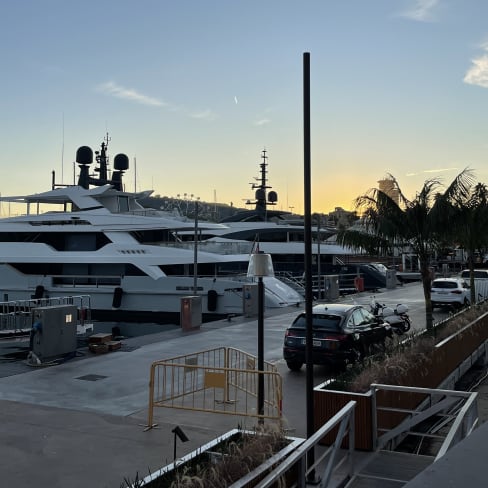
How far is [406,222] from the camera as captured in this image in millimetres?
14117

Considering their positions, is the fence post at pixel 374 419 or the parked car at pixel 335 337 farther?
the parked car at pixel 335 337

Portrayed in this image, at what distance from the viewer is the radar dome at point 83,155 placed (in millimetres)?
40812

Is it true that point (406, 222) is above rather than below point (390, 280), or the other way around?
above

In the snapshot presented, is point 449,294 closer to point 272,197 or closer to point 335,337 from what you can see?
point 335,337

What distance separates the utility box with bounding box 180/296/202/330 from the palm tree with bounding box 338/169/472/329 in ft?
21.8

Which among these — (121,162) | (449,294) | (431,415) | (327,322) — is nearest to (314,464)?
Result: (431,415)

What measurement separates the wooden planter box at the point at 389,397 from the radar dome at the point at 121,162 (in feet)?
113

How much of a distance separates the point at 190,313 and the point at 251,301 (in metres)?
4.61

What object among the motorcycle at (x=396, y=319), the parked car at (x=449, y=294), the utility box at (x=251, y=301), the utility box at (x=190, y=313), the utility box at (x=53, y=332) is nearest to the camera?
the utility box at (x=53, y=332)

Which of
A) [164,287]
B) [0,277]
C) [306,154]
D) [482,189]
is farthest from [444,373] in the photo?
[0,277]

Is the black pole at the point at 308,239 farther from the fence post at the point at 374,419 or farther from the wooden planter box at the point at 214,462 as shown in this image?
the fence post at the point at 374,419

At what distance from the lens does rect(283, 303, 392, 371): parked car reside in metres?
11.6

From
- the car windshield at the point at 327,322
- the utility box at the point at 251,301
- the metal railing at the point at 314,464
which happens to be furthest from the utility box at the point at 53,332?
the utility box at the point at 251,301

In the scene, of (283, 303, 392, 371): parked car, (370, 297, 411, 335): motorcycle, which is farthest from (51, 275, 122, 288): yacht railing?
(283, 303, 392, 371): parked car
